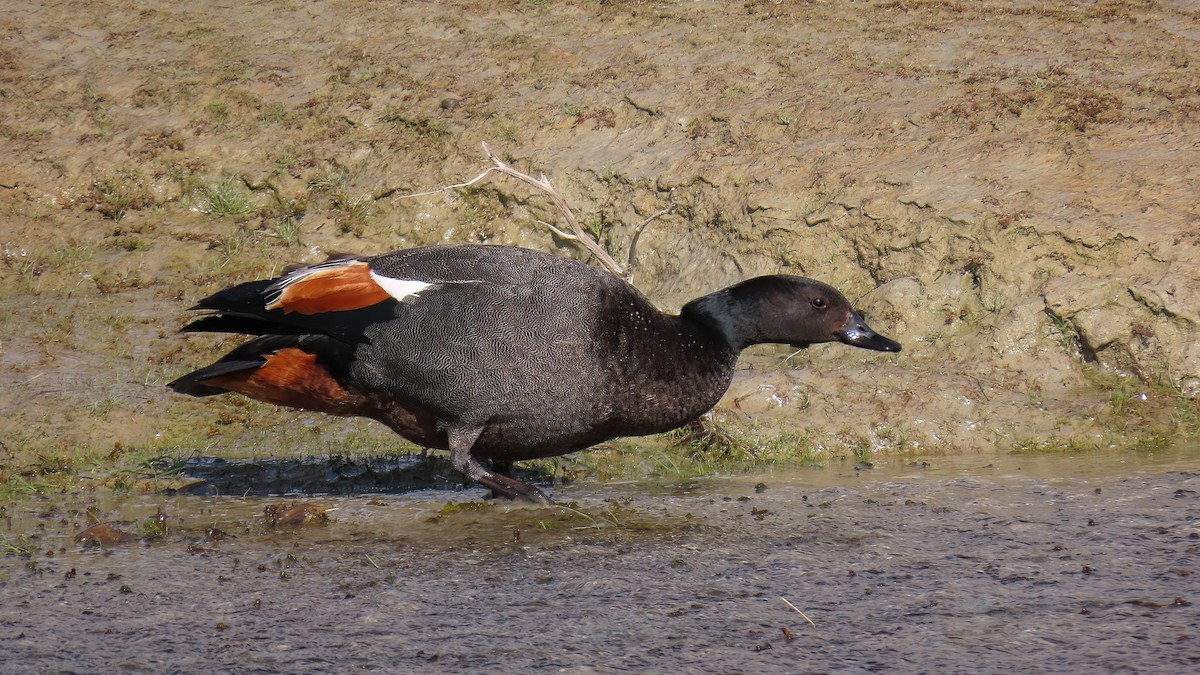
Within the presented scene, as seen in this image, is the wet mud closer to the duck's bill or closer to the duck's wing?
the duck's wing

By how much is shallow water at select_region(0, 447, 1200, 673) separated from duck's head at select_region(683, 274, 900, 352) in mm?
669

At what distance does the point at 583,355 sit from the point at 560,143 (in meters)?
3.56

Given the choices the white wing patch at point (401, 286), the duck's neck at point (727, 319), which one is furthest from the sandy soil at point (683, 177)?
the white wing patch at point (401, 286)

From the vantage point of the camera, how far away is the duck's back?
212 inches

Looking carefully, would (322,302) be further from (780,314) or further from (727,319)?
(780,314)

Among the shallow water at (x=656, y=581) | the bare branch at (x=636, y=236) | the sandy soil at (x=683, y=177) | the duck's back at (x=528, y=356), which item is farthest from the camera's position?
the bare branch at (x=636, y=236)

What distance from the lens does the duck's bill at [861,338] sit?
5.91 m

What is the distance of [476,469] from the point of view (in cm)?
560

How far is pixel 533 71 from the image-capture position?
939 cm

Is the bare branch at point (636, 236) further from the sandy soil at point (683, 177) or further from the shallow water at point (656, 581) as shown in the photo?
the shallow water at point (656, 581)

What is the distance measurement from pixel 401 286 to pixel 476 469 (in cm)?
86

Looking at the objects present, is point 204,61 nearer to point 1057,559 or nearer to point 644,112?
point 644,112

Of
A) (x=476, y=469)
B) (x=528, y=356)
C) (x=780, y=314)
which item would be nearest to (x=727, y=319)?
(x=780, y=314)

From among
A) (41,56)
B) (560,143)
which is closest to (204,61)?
(41,56)
